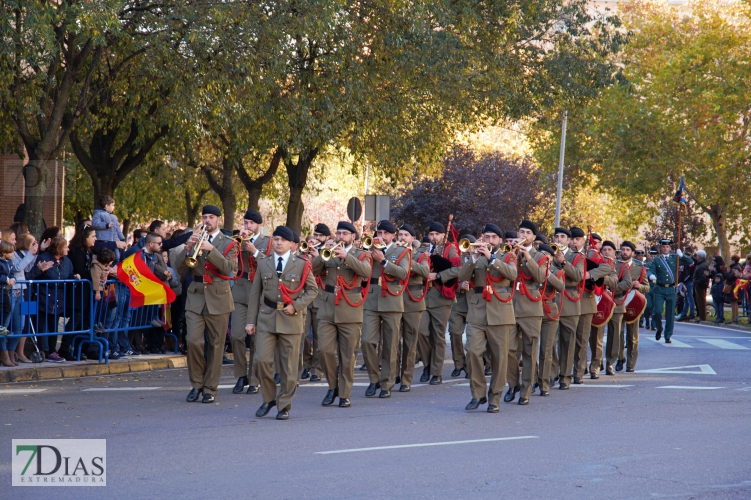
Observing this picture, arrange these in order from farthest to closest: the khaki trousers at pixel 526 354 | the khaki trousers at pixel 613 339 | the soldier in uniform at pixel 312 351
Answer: the khaki trousers at pixel 613 339
the soldier in uniform at pixel 312 351
the khaki trousers at pixel 526 354

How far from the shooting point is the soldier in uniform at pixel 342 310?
11.8 m

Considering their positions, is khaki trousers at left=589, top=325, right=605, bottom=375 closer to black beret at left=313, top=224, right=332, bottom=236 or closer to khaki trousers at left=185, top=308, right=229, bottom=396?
black beret at left=313, top=224, right=332, bottom=236

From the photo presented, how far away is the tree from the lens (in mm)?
36500

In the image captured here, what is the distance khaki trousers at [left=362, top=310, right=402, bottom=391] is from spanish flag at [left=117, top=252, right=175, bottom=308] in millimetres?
3837

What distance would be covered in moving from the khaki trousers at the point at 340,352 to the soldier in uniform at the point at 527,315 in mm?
1952

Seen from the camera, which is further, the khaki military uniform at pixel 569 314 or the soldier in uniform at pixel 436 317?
the soldier in uniform at pixel 436 317

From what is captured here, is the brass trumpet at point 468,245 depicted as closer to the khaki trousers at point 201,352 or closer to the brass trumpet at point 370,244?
the brass trumpet at point 370,244

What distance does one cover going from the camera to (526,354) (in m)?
12.3

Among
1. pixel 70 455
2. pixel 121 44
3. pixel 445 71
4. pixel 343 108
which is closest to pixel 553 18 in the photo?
pixel 445 71

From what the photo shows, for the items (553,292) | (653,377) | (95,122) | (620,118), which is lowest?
(653,377)

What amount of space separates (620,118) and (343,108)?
20.4 meters

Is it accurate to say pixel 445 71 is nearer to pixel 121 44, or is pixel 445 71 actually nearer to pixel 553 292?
pixel 121 44

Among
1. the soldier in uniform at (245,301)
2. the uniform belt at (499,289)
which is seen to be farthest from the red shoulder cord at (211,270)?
the uniform belt at (499,289)

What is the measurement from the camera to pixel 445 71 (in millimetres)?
21359
